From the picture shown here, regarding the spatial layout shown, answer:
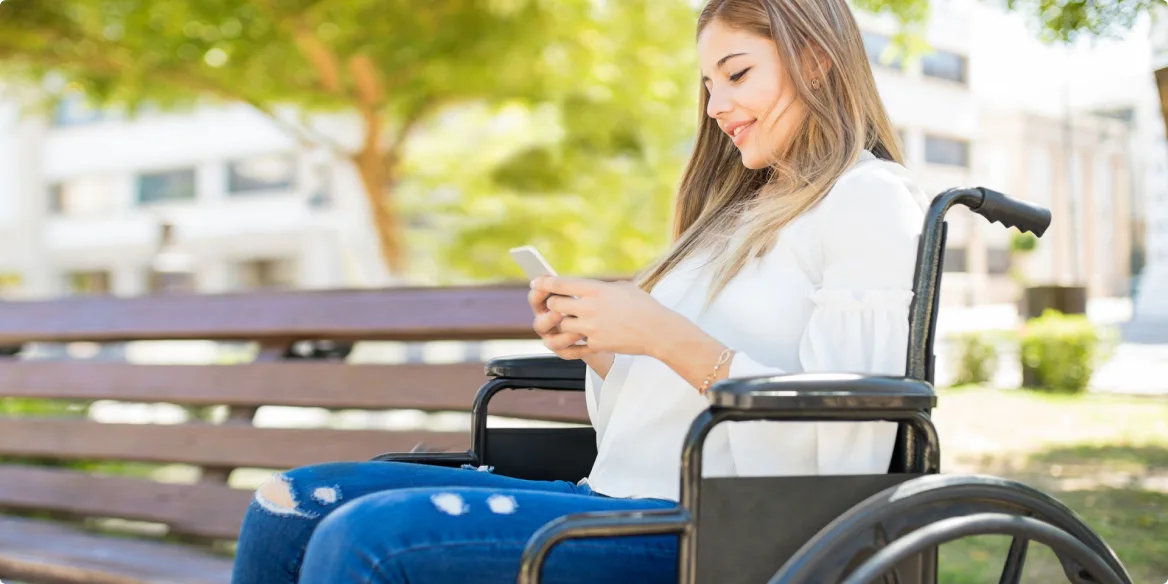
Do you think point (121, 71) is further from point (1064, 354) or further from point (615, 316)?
point (1064, 354)

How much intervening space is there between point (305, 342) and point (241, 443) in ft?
1.16

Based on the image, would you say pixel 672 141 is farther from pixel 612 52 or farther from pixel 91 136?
pixel 91 136

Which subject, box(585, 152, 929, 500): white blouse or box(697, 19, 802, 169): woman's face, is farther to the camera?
box(697, 19, 802, 169): woman's face

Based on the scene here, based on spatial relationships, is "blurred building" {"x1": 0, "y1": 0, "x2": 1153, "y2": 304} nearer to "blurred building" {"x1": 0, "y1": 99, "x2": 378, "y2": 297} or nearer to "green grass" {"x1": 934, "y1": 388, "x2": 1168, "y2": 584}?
"blurred building" {"x1": 0, "y1": 99, "x2": 378, "y2": 297}

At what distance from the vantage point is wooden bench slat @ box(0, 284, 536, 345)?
2910 millimetres

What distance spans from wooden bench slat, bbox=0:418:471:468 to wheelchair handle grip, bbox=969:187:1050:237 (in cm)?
163

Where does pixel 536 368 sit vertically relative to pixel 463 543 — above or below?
above

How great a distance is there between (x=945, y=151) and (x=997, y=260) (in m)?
13.0

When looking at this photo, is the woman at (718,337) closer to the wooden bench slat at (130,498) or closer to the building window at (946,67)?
the wooden bench slat at (130,498)

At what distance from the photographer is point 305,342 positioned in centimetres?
344

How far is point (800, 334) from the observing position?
1.44 meters

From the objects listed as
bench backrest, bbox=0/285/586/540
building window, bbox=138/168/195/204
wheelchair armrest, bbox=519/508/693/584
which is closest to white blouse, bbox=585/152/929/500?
wheelchair armrest, bbox=519/508/693/584

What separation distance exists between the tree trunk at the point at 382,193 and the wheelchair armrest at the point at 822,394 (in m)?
7.93

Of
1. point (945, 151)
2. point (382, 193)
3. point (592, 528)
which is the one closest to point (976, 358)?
point (382, 193)
